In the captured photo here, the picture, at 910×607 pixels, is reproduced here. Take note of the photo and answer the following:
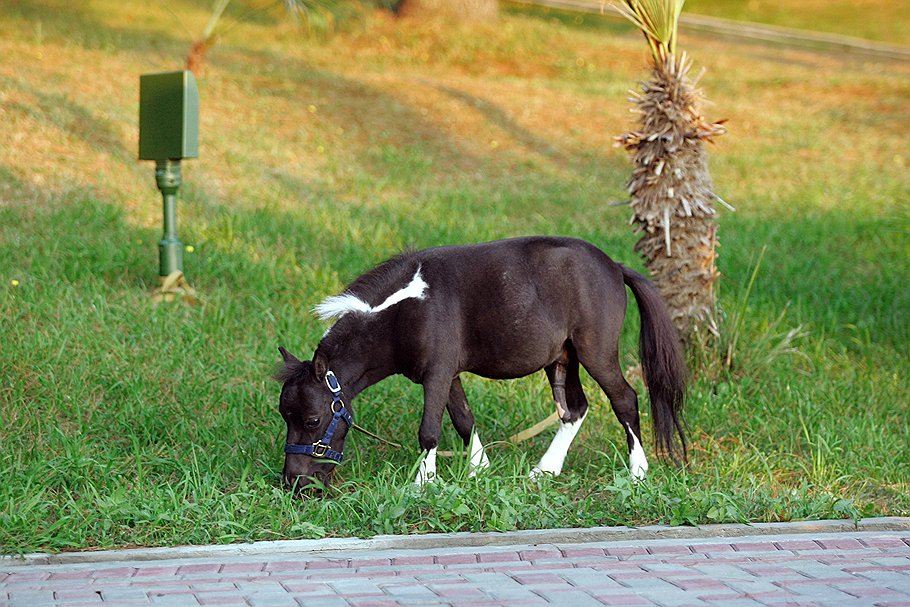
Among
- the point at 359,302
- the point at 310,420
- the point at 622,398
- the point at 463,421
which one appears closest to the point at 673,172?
the point at 622,398

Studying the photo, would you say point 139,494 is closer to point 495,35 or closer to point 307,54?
point 307,54

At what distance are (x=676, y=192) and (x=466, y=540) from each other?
12.4ft

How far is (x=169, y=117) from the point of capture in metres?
9.15

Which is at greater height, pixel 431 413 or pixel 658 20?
pixel 658 20

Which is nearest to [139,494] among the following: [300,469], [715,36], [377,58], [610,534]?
[300,469]

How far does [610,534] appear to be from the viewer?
18.8ft

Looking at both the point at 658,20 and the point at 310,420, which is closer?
the point at 310,420

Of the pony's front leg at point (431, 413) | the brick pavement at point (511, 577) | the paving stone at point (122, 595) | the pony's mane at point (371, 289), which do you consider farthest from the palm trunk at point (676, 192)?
the paving stone at point (122, 595)

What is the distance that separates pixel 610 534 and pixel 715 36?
20.5 meters

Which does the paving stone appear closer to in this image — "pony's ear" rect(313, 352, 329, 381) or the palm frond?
"pony's ear" rect(313, 352, 329, 381)

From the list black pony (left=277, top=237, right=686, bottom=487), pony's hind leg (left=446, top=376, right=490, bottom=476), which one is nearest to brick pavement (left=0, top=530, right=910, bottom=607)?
black pony (left=277, top=237, right=686, bottom=487)

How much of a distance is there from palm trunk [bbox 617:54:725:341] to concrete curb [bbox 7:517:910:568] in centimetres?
284

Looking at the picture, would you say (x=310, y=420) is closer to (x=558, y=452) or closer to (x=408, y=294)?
(x=408, y=294)

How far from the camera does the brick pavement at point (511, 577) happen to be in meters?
4.70
